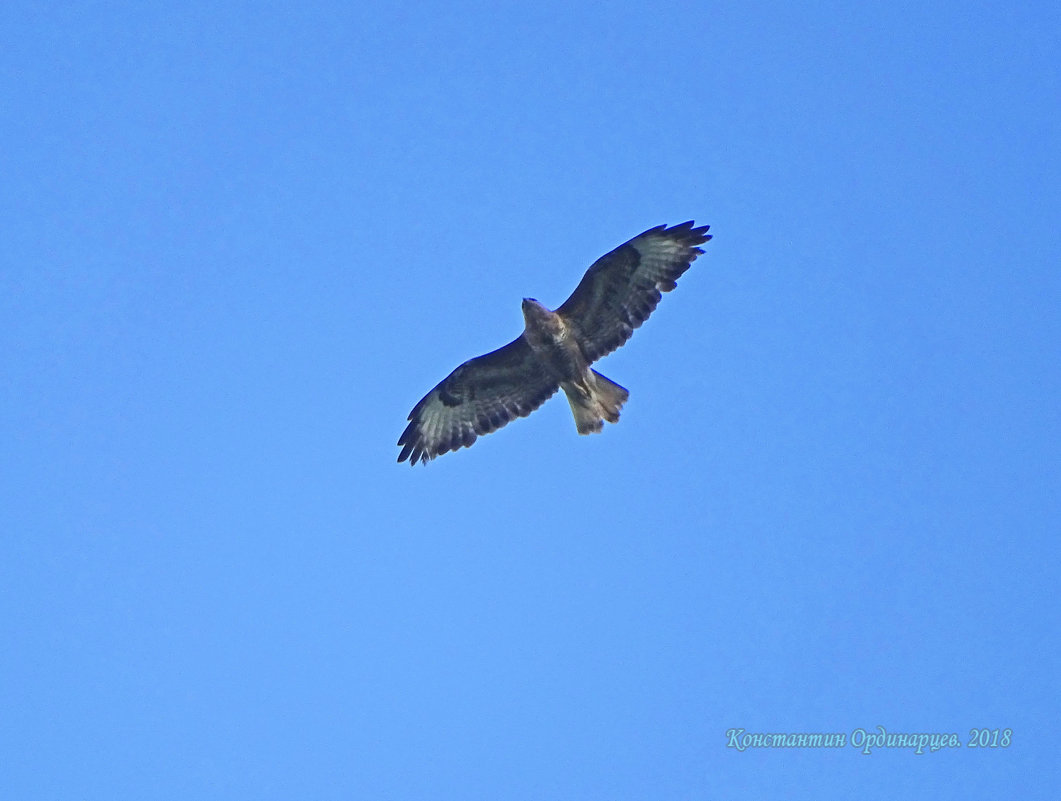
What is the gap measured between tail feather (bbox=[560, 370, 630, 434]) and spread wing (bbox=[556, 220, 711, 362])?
Result: 0.27 meters

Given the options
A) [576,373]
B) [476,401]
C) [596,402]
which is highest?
[476,401]

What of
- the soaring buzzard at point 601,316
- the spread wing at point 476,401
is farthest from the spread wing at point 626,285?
the spread wing at point 476,401

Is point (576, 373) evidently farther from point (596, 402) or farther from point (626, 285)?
point (626, 285)

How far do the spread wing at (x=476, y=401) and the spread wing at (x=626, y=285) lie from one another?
69cm

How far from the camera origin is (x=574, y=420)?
15.5 meters

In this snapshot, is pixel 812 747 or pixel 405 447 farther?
pixel 405 447

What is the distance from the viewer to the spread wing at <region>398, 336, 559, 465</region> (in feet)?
52.2

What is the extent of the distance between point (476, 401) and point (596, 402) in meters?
1.57

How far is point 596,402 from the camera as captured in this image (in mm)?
15359

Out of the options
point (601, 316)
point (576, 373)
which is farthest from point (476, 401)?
point (601, 316)

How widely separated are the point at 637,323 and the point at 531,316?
1.12 m

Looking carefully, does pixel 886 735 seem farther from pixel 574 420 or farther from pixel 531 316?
pixel 531 316

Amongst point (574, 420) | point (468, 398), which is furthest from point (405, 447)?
point (574, 420)

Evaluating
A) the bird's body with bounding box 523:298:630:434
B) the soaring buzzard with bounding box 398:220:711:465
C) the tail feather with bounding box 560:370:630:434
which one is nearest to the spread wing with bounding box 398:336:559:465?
the soaring buzzard with bounding box 398:220:711:465
